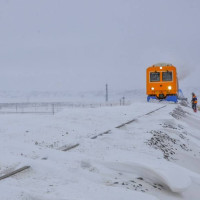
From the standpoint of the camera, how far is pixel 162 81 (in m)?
23.9

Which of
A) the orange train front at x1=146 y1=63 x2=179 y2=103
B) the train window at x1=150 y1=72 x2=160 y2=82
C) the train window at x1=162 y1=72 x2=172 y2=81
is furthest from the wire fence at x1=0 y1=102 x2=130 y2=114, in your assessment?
the train window at x1=162 y1=72 x2=172 y2=81

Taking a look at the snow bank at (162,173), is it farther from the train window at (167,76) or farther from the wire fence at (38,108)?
the wire fence at (38,108)

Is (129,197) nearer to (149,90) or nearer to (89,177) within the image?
(89,177)

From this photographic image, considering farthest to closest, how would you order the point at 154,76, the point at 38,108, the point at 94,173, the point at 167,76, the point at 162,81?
the point at 38,108 < the point at 154,76 < the point at 162,81 < the point at 167,76 < the point at 94,173

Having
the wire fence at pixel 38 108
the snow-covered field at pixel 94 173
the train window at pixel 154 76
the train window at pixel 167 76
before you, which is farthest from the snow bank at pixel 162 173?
the wire fence at pixel 38 108

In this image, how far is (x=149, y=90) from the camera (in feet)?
81.6

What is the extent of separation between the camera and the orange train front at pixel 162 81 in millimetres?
23781

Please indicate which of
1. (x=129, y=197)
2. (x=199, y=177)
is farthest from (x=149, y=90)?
(x=129, y=197)

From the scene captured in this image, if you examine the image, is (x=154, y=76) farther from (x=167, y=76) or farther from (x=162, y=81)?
(x=167, y=76)

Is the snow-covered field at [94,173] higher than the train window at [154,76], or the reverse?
the train window at [154,76]

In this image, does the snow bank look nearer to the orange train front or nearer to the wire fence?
the orange train front

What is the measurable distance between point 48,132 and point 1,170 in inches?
130

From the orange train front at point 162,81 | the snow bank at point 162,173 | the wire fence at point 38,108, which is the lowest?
the wire fence at point 38,108

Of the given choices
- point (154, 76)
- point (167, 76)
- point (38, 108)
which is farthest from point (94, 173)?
point (38, 108)
